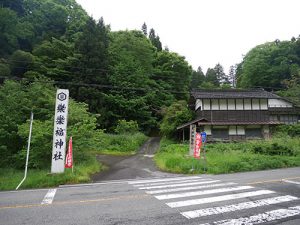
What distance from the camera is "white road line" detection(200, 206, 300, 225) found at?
4949 millimetres

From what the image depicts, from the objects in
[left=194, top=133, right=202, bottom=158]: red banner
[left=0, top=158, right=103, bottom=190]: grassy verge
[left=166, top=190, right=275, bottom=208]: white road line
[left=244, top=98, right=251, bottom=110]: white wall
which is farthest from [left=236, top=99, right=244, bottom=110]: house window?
[left=166, top=190, right=275, bottom=208]: white road line

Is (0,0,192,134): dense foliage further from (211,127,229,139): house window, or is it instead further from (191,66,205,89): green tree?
(191,66,205,89): green tree

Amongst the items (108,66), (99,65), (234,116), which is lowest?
(234,116)

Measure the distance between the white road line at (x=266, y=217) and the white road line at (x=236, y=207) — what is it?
52cm

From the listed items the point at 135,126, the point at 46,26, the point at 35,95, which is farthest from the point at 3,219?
the point at 46,26

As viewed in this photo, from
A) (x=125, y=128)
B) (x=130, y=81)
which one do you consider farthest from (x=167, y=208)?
(x=130, y=81)

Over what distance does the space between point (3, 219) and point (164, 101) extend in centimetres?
3420

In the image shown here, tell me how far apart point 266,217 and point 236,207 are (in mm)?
829

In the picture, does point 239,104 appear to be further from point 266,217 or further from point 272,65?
point 266,217

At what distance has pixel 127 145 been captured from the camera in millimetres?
27031

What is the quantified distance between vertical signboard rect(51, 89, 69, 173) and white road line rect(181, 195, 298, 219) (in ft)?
28.9

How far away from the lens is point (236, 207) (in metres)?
5.97

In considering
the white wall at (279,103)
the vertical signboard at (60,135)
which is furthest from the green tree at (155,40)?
the vertical signboard at (60,135)

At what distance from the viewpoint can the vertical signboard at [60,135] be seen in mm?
12641
